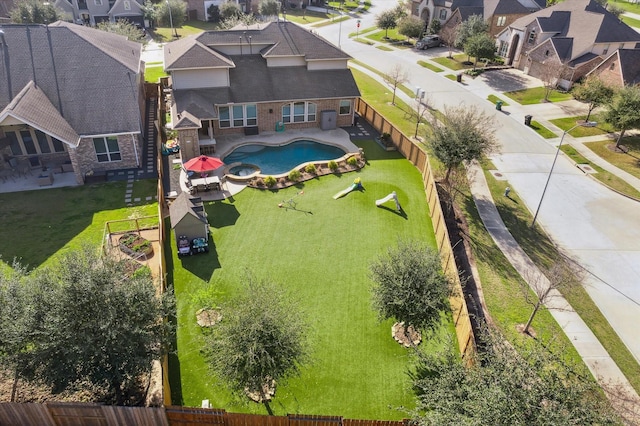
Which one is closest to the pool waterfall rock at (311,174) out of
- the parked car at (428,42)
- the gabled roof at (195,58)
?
the gabled roof at (195,58)

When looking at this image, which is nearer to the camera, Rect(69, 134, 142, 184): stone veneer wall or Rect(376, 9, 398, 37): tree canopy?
Rect(69, 134, 142, 184): stone veneer wall

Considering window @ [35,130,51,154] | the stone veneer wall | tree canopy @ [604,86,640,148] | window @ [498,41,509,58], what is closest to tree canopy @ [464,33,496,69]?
window @ [498,41,509,58]

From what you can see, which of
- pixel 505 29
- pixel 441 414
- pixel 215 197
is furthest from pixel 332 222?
pixel 505 29

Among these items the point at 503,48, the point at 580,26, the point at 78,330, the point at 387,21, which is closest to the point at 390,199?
the point at 78,330

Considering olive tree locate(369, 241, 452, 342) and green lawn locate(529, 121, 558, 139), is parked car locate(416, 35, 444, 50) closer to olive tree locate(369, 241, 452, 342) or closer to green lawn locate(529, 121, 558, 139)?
green lawn locate(529, 121, 558, 139)

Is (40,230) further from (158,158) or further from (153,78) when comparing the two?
(153,78)
